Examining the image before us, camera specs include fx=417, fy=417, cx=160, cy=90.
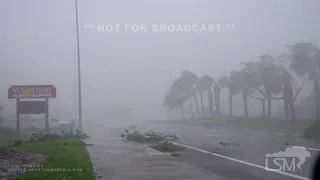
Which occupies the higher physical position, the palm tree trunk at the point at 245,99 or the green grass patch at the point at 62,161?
the palm tree trunk at the point at 245,99

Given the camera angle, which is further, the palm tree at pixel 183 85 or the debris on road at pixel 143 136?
the palm tree at pixel 183 85

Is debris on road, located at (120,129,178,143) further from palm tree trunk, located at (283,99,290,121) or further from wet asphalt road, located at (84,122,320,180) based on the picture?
palm tree trunk, located at (283,99,290,121)

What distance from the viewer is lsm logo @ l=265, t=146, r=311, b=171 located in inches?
456

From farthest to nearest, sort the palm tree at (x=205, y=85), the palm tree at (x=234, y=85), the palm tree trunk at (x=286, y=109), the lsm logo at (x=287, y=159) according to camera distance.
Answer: the palm tree trunk at (x=286, y=109) → the palm tree at (x=234, y=85) → the palm tree at (x=205, y=85) → the lsm logo at (x=287, y=159)

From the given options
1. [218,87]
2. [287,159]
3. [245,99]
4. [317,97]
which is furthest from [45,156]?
[317,97]

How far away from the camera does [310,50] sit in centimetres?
2789

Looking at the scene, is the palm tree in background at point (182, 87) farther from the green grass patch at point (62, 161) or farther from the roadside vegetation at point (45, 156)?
the green grass patch at point (62, 161)

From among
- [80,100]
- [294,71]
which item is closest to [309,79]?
[294,71]

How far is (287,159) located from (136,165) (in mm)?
4591

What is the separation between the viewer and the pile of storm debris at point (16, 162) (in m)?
10.8

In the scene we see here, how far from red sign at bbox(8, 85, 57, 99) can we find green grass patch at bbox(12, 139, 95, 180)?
2.08 meters

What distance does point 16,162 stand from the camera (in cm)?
1241

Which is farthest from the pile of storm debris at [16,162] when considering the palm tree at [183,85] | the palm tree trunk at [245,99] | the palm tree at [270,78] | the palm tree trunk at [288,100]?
the palm tree trunk at [288,100]

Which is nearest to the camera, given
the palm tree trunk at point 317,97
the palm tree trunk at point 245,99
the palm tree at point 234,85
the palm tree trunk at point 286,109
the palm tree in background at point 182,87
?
the palm tree in background at point 182,87
